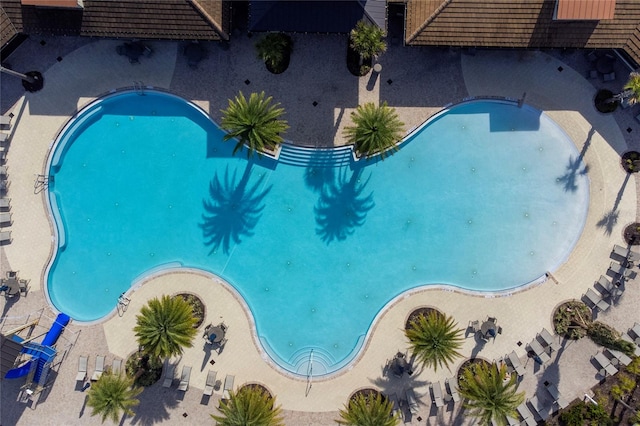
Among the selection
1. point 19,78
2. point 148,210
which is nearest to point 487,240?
point 148,210

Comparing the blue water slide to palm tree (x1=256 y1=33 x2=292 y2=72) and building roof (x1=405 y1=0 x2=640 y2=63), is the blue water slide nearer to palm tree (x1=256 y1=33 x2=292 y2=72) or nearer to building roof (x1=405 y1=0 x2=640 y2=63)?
palm tree (x1=256 y1=33 x2=292 y2=72)

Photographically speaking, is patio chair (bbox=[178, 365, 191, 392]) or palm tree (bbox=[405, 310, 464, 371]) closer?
palm tree (bbox=[405, 310, 464, 371])

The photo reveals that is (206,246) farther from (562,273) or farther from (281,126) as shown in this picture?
(562,273)

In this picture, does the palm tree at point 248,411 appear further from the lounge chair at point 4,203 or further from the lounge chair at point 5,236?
the lounge chair at point 4,203

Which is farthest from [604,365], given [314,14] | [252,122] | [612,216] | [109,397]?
[109,397]

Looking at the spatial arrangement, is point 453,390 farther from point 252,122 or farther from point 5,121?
point 5,121

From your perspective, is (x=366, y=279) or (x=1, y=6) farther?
(x=366, y=279)

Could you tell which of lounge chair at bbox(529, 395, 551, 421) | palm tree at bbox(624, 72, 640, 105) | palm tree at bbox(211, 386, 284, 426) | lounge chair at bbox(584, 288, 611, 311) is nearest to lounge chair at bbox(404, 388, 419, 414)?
lounge chair at bbox(529, 395, 551, 421)
